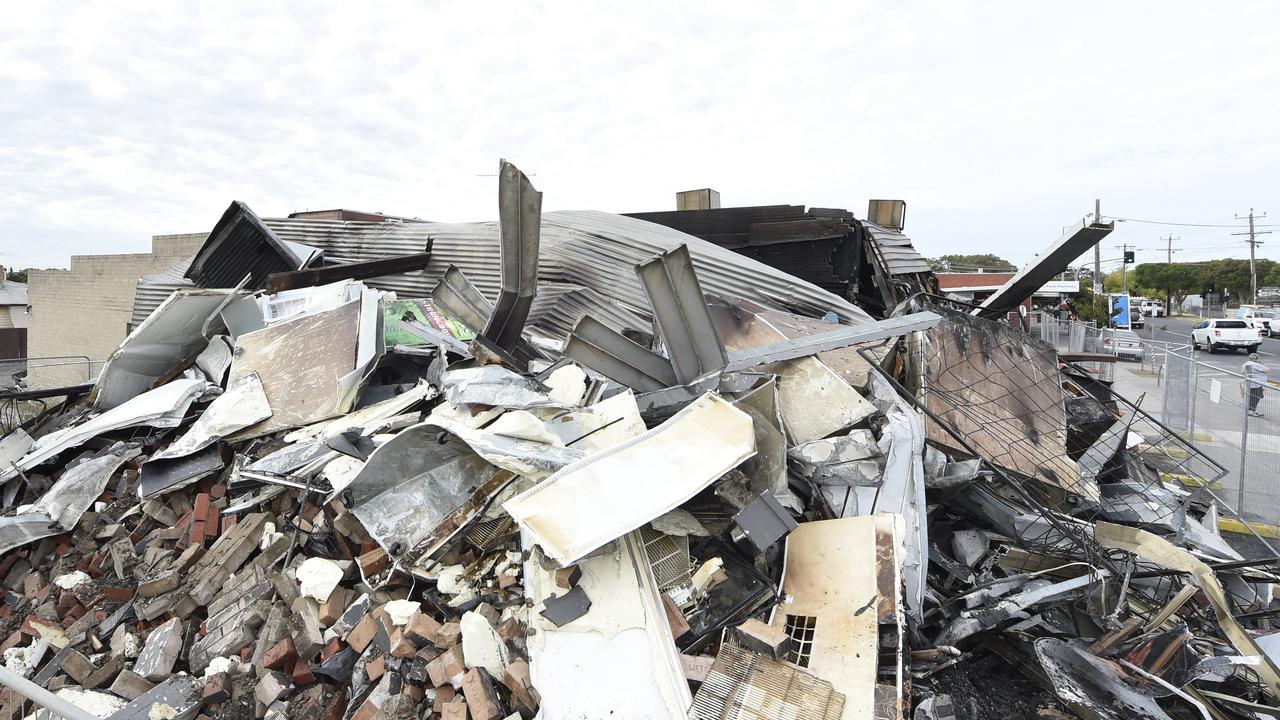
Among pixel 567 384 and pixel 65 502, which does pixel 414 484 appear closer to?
pixel 567 384

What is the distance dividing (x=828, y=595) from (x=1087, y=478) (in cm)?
290

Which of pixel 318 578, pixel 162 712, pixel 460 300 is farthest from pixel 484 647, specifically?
pixel 460 300

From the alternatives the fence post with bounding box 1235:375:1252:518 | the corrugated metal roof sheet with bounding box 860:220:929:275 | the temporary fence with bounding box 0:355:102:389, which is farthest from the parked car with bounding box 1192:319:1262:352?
the temporary fence with bounding box 0:355:102:389

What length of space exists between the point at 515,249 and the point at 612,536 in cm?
211

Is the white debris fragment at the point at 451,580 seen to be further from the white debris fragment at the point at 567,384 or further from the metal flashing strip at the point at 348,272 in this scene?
the metal flashing strip at the point at 348,272

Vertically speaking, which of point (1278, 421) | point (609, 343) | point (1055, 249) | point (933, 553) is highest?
point (1055, 249)

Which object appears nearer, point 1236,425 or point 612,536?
point 612,536

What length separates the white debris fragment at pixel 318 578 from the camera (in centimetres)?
311

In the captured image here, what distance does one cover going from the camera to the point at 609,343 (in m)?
4.16

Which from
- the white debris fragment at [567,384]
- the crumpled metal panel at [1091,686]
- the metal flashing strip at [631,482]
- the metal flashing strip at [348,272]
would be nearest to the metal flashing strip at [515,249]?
the white debris fragment at [567,384]

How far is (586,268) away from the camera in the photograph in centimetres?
601

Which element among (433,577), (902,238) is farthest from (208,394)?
(902,238)

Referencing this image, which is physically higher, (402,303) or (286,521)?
(402,303)

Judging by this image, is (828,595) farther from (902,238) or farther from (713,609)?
(902,238)
